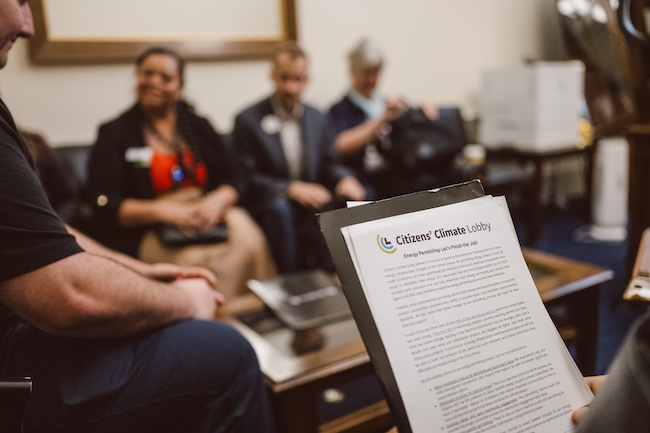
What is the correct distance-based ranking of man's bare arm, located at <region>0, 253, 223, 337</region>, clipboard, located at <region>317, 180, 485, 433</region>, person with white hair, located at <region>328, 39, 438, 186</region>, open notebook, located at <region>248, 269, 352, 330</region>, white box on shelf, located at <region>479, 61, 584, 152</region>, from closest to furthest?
clipboard, located at <region>317, 180, 485, 433</region> < man's bare arm, located at <region>0, 253, 223, 337</region> < open notebook, located at <region>248, 269, 352, 330</region> < person with white hair, located at <region>328, 39, 438, 186</region> < white box on shelf, located at <region>479, 61, 584, 152</region>

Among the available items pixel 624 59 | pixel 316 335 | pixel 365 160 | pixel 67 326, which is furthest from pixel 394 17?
pixel 67 326

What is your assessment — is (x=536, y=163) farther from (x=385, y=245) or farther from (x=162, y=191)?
(x=385, y=245)

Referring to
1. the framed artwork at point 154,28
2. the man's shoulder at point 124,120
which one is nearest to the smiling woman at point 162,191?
the man's shoulder at point 124,120

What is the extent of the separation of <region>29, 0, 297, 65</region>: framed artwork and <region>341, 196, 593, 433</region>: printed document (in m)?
2.61

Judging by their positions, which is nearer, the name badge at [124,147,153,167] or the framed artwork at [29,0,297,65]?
the name badge at [124,147,153,167]

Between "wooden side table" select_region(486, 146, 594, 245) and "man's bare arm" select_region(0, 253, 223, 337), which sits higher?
"man's bare arm" select_region(0, 253, 223, 337)

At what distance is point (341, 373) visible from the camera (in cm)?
133

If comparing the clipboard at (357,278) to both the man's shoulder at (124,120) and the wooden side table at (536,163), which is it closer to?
the man's shoulder at (124,120)

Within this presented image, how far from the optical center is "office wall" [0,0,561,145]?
2771 mm

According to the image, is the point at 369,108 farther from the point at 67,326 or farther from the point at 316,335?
the point at 67,326

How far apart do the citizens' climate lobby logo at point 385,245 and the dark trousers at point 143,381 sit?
1.77ft

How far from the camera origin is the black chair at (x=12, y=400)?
0.76 meters

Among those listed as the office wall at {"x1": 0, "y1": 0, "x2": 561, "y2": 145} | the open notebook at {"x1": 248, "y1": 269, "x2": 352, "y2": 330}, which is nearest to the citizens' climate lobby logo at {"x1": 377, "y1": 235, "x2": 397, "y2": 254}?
the open notebook at {"x1": 248, "y1": 269, "x2": 352, "y2": 330}

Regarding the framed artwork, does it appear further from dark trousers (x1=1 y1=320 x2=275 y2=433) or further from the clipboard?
the clipboard
